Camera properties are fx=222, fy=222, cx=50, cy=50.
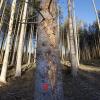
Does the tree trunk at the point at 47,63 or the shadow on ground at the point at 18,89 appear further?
the shadow on ground at the point at 18,89

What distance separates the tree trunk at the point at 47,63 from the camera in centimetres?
316

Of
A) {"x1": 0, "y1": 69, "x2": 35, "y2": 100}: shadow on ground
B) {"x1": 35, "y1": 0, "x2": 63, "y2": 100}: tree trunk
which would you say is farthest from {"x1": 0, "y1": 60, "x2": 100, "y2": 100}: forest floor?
{"x1": 35, "y1": 0, "x2": 63, "y2": 100}: tree trunk

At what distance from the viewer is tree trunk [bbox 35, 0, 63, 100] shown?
3.16m

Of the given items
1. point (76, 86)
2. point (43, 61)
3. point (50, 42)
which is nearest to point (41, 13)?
point (50, 42)

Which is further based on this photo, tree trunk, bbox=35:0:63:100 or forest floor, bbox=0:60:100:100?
forest floor, bbox=0:60:100:100

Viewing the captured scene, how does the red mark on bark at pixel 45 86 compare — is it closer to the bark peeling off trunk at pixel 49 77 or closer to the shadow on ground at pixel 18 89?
the bark peeling off trunk at pixel 49 77


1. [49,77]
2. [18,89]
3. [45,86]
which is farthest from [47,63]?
[18,89]

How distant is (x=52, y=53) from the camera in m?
3.33

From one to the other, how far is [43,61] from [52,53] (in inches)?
7.3

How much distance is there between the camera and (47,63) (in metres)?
3.27

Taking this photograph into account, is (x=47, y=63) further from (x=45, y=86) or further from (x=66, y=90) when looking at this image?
(x=66, y=90)

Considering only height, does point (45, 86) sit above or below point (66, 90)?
above

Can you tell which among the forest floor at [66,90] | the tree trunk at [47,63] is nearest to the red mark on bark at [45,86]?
the tree trunk at [47,63]

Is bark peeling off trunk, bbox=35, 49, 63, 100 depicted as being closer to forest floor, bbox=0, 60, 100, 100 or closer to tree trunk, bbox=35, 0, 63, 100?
tree trunk, bbox=35, 0, 63, 100
